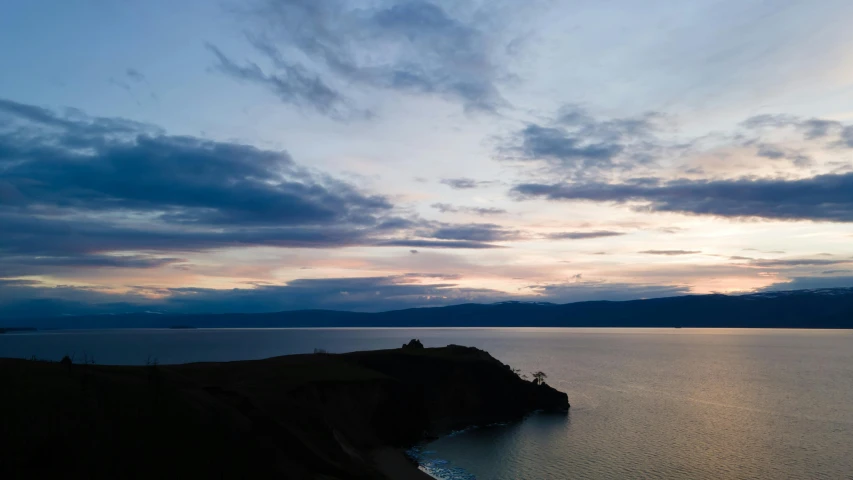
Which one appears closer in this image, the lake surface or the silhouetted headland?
the silhouetted headland

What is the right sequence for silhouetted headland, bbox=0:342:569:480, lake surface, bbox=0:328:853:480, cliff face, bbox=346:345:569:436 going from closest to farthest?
silhouetted headland, bbox=0:342:569:480 < lake surface, bbox=0:328:853:480 < cliff face, bbox=346:345:569:436

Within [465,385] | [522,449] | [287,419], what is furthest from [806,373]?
[287,419]

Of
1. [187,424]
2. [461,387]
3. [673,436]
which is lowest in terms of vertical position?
[673,436]

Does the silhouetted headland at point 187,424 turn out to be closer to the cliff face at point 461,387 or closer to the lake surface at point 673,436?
the lake surface at point 673,436

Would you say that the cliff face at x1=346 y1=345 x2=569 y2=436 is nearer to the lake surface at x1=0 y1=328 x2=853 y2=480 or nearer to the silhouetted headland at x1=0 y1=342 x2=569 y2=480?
the lake surface at x1=0 y1=328 x2=853 y2=480

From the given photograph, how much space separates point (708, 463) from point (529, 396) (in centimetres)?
3131

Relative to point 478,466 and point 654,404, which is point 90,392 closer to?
point 478,466

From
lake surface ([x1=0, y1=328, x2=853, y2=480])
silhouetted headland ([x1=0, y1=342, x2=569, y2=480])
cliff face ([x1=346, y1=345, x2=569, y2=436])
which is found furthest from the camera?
cliff face ([x1=346, y1=345, x2=569, y2=436])

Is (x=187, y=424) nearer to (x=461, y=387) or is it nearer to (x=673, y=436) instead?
(x=461, y=387)

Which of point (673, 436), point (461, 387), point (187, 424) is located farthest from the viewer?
point (461, 387)

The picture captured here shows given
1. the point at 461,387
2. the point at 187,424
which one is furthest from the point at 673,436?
the point at 187,424

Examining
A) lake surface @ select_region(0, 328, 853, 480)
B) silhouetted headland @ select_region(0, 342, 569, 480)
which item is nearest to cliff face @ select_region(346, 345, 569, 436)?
lake surface @ select_region(0, 328, 853, 480)

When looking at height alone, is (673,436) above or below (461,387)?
below

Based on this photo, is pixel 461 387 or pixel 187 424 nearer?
pixel 187 424
